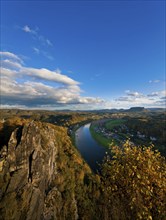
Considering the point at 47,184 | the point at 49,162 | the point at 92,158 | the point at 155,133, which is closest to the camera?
the point at 47,184

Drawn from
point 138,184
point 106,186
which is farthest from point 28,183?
point 138,184

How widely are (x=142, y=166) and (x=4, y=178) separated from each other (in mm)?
26928

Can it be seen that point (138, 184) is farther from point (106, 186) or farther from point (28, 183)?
point (28, 183)

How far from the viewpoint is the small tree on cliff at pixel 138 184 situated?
896cm

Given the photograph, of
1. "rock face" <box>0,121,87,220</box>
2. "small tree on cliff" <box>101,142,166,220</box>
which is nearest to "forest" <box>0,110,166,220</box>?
"small tree on cliff" <box>101,142,166,220</box>

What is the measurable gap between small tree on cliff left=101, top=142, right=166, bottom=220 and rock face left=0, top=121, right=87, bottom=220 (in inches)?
790

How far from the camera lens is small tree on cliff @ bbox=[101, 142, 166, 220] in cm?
896

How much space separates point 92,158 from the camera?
3369 inches

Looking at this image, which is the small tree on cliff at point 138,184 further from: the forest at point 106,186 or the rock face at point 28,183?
the rock face at point 28,183

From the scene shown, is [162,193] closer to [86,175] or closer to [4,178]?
[4,178]

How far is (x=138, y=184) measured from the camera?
31.3 ft

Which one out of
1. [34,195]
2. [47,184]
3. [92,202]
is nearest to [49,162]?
[47,184]

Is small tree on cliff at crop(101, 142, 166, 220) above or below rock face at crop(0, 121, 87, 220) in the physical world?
above

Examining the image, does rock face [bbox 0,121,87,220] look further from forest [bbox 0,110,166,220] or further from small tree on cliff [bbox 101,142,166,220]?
small tree on cliff [bbox 101,142,166,220]
